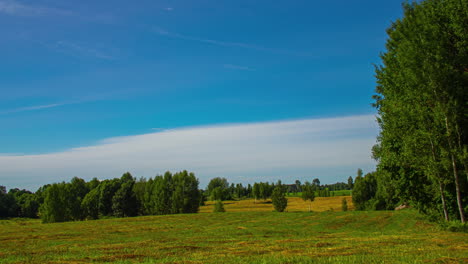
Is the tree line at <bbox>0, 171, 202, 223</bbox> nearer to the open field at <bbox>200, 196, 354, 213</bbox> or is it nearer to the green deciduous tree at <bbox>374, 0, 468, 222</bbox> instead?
the open field at <bbox>200, 196, 354, 213</bbox>

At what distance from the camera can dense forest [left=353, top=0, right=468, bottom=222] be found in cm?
2223

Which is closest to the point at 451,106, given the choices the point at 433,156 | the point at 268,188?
the point at 433,156

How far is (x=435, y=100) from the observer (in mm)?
22891

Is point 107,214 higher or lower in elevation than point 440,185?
lower

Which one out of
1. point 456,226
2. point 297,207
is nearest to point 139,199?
point 297,207

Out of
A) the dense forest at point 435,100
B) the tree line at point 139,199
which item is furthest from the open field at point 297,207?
the dense forest at point 435,100

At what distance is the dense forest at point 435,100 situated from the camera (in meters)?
22.2

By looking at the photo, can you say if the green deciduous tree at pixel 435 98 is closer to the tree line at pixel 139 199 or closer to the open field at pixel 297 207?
the open field at pixel 297 207

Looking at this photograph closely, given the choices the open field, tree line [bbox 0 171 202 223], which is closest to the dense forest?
the open field

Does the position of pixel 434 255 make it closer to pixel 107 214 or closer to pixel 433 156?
pixel 433 156

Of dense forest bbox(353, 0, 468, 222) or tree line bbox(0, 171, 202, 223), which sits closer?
dense forest bbox(353, 0, 468, 222)

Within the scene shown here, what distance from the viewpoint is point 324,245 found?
1828 cm

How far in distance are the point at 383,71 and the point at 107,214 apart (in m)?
95.9

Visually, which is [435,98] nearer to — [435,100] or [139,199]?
[435,100]
